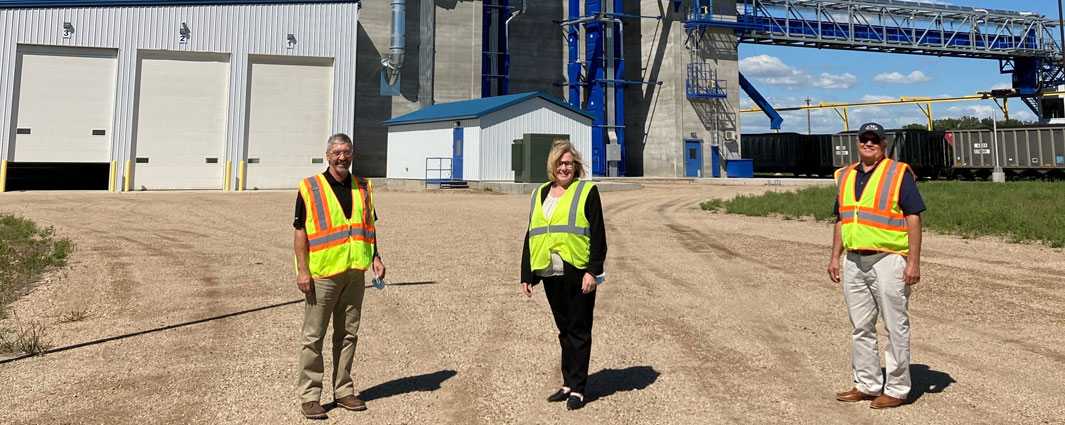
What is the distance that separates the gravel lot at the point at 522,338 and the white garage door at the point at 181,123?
16.1 meters

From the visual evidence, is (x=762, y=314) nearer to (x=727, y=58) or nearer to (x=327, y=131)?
(x=327, y=131)

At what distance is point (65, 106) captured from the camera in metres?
26.2

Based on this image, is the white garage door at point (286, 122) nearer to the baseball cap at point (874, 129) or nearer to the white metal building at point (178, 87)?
the white metal building at point (178, 87)

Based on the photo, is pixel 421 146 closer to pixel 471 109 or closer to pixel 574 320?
pixel 471 109

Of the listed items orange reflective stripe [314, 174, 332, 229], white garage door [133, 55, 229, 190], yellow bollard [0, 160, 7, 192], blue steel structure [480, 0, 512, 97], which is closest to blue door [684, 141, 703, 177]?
blue steel structure [480, 0, 512, 97]

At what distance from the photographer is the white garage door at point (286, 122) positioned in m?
28.8

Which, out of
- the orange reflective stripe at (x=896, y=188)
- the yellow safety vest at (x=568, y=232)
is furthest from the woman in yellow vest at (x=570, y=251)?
the orange reflective stripe at (x=896, y=188)

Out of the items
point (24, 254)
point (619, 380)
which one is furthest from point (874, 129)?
point (24, 254)

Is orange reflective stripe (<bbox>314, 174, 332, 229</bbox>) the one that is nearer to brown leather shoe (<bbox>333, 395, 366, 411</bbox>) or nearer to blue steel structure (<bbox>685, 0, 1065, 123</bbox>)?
brown leather shoe (<bbox>333, 395, 366, 411</bbox>)

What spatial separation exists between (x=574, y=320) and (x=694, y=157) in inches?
1432

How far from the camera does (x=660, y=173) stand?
40812 millimetres

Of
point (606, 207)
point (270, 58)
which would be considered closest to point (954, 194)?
point (606, 207)

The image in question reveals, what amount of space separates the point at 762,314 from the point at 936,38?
49.2 metres

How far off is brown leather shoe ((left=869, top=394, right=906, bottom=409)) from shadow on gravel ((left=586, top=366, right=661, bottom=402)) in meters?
1.47
